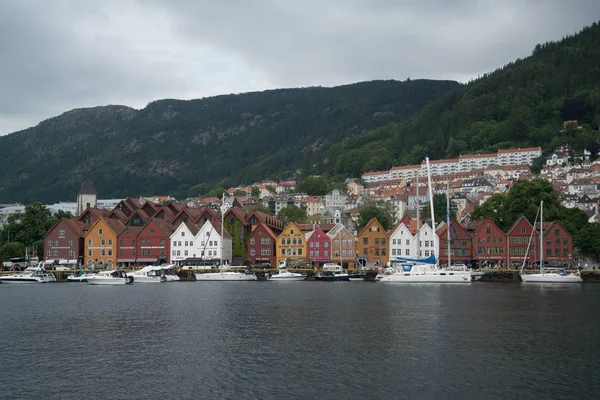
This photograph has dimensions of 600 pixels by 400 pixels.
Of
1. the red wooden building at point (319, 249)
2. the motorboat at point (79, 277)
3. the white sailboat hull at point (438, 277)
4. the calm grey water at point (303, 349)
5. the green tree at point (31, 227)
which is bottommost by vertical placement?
the calm grey water at point (303, 349)

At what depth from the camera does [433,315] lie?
46.5 metres

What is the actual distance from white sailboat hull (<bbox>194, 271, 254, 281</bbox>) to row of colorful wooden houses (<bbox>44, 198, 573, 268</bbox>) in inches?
313

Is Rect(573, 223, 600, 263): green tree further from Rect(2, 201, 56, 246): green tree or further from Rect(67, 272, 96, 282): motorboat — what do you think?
Rect(2, 201, 56, 246): green tree

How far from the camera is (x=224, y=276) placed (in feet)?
302

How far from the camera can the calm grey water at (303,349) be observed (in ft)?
84.9

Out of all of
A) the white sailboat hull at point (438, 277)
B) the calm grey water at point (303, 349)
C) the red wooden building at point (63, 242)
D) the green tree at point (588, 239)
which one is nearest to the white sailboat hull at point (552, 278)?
the white sailboat hull at point (438, 277)

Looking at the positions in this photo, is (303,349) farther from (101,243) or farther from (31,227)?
(31,227)

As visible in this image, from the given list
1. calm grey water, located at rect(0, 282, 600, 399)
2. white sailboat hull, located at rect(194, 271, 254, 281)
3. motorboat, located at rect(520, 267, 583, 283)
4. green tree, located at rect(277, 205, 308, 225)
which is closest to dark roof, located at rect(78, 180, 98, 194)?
green tree, located at rect(277, 205, 308, 225)

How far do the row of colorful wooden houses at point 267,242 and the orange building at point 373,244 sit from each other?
0.52 ft

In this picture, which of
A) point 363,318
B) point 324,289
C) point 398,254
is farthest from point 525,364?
point 398,254

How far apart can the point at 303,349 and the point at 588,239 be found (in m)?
77.9

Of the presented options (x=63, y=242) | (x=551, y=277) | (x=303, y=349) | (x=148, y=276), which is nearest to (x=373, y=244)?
(x=551, y=277)

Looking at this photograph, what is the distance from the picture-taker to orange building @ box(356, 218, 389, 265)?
104 m

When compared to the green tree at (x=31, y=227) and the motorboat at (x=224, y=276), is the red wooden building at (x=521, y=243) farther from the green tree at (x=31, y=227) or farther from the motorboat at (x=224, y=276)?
the green tree at (x=31, y=227)
